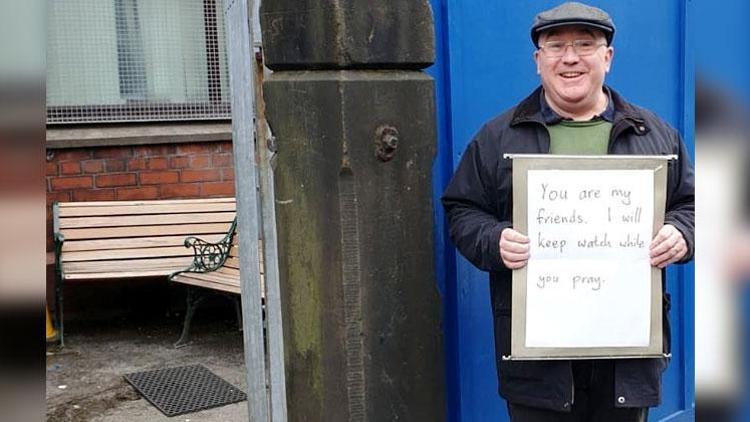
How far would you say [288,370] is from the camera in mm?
2172

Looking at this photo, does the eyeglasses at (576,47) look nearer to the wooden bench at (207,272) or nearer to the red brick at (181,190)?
the wooden bench at (207,272)

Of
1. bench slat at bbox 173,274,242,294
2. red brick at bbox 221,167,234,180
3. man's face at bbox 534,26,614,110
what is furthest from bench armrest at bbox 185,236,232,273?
man's face at bbox 534,26,614,110

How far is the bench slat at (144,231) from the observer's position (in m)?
5.86

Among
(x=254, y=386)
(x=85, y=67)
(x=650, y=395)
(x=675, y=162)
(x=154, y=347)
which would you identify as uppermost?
(x=85, y=67)

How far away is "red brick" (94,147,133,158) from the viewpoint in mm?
5961

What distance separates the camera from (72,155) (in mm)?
5906

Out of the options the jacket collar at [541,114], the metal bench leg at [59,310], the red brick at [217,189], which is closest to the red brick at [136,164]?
the red brick at [217,189]

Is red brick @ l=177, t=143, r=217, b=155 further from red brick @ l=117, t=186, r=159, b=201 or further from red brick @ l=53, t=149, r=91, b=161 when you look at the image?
red brick @ l=53, t=149, r=91, b=161

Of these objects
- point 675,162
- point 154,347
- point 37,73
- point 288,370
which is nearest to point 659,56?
point 675,162

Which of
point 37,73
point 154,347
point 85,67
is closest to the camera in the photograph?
point 37,73

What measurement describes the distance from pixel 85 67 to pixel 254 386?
3.94 metres

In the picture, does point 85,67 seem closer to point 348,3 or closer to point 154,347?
point 154,347

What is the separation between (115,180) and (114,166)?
11 cm

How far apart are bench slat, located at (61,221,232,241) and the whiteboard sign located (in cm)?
444
